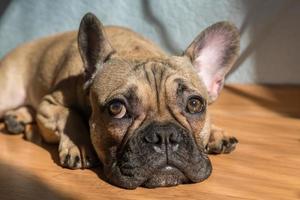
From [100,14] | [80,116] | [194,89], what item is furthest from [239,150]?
[100,14]

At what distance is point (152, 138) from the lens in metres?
2.40

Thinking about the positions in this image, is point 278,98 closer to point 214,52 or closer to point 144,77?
point 214,52

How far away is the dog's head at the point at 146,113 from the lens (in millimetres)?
2408

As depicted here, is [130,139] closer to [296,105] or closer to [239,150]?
[239,150]

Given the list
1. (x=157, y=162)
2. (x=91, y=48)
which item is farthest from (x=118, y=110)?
(x=91, y=48)

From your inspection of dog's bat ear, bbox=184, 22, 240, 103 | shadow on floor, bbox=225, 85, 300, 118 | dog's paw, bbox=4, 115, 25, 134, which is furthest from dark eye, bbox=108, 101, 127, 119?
shadow on floor, bbox=225, 85, 300, 118

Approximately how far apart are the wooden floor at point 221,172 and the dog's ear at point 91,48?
0.45m

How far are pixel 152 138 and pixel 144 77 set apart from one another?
0.31 metres

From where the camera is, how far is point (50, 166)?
2.83m

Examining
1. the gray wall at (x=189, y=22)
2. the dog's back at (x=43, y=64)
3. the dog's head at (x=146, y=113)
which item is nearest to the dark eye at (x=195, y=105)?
the dog's head at (x=146, y=113)

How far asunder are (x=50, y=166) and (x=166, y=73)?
2.17ft

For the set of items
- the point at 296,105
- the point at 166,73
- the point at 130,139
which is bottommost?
the point at 296,105

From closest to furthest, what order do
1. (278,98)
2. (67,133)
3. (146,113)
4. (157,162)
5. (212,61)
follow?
(157,162) → (146,113) → (67,133) → (212,61) → (278,98)

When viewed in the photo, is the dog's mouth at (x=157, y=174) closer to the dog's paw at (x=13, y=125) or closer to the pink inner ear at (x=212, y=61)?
the pink inner ear at (x=212, y=61)
